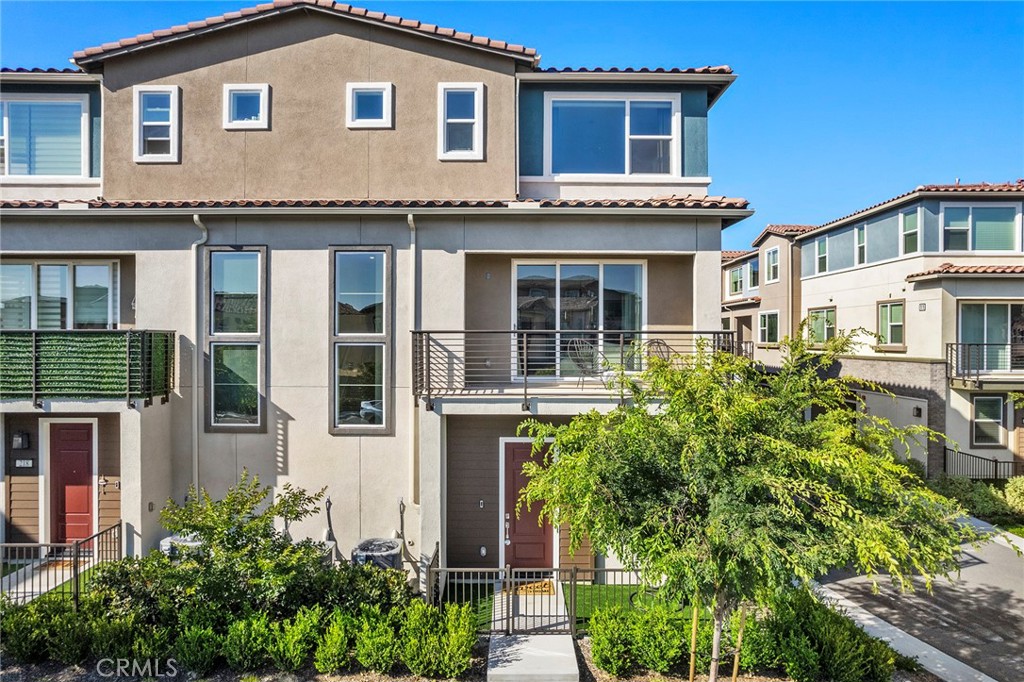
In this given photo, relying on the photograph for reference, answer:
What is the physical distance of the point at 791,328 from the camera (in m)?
24.7

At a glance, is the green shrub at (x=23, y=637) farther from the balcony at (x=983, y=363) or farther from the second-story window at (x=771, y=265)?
the second-story window at (x=771, y=265)

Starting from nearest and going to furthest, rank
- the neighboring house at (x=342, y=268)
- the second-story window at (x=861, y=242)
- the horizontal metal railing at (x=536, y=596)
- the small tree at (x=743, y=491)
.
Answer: the small tree at (x=743, y=491), the horizontal metal railing at (x=536, y=596), the neighboring house at (x=342, y=268), the second-story window at (x=861, y=242)

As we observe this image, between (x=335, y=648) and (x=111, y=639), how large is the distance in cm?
310

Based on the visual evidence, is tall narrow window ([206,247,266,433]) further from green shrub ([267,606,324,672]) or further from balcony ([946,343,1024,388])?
balcony ([946,343,1024,388])

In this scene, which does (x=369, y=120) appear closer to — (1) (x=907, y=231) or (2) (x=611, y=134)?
(2) (x=611, y=134)

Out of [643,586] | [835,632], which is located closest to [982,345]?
[835,632]

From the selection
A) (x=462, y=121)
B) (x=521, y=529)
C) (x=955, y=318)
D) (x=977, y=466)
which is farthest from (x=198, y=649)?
(x=955, y=318)

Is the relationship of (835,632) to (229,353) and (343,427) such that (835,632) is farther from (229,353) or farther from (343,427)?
(229,353)

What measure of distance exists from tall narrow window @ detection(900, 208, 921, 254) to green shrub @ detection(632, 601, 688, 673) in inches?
664

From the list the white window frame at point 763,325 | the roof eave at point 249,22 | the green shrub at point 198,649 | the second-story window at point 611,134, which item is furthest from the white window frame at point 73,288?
the white window frame at point 763,325

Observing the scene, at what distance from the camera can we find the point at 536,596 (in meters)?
9.40

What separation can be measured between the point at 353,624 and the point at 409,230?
6681 mm

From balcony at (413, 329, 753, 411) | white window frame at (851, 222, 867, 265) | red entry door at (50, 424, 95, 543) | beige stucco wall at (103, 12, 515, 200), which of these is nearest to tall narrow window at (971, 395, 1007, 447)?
white window frame at (851, 222, 867, 265)

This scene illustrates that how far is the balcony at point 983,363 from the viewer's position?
52.6 ft
